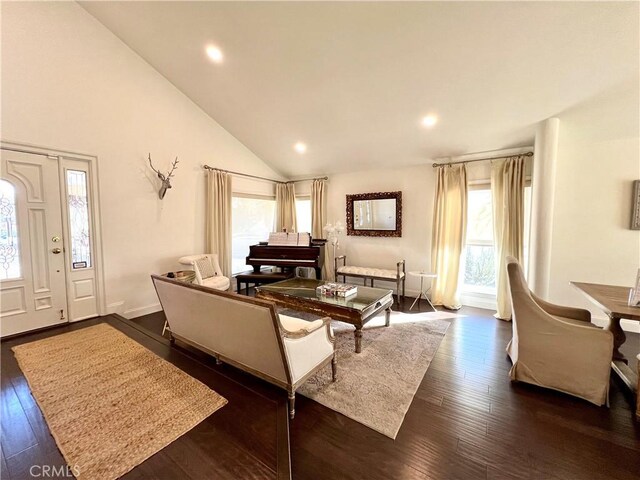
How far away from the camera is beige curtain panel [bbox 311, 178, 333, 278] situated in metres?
5.73

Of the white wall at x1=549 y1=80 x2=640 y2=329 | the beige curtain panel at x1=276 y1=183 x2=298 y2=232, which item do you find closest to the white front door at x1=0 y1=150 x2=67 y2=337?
the beige curtain panel at x1=276 y1=183 x2=298 y2=232

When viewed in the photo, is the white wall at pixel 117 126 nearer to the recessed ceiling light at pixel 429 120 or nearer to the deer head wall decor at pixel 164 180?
the deer head wall decor at pixel 164 180

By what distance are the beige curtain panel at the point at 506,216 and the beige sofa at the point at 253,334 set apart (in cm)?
298

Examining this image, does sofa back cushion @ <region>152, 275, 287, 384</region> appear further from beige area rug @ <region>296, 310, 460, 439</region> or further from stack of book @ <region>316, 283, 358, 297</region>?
stack of book @ <region>316, 283, 358, 297</region>

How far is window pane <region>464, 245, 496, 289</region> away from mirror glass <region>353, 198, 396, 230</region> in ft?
4.48

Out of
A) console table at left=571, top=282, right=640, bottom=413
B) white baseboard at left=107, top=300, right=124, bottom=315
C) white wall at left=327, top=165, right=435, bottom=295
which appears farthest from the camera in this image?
white wall at left=327, top=165, right=435, bottom=295

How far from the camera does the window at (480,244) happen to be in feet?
14.1

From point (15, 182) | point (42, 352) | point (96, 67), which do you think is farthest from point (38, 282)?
point (96, 67)

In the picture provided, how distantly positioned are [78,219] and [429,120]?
16.0 feet

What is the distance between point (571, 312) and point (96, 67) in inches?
245

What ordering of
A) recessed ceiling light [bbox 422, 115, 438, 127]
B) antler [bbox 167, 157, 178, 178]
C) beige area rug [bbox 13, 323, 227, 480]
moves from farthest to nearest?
antler [bbox 167, 157, 178, 178] < recessed ceiling light [bbox 422, 115, 438, 127] < beige area rug [bbox 13, 323, 227, 480]

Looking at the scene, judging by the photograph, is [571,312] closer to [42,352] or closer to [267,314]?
[267,314]

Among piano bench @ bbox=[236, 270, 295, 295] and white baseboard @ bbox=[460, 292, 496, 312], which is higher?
piano bench @ bbox=[236, 270, 295, 295]
